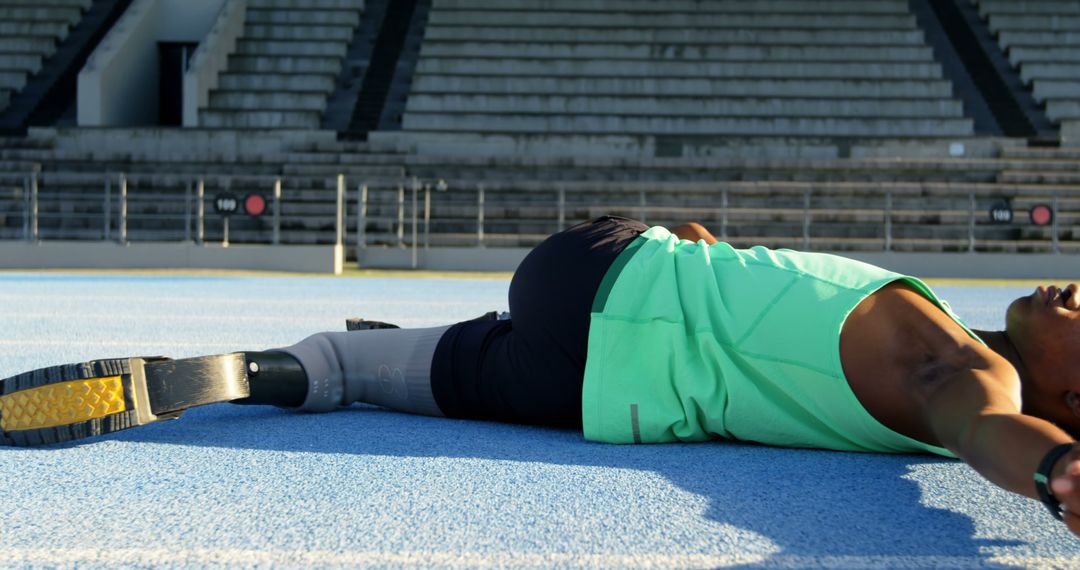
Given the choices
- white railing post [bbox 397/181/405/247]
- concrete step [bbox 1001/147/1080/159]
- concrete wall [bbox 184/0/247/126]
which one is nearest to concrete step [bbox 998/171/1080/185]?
concrete step [bbox 1001/147/1080/159]

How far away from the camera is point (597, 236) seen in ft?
5.74

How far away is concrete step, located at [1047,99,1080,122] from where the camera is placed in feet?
41.6

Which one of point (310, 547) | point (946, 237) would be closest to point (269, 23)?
point (946, 237)

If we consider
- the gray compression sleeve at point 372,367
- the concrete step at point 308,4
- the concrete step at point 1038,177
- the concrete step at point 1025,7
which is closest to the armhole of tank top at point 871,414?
the gray compression sleeve at point 372,367

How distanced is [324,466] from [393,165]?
33.4 feet

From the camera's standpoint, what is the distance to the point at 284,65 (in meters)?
13.7

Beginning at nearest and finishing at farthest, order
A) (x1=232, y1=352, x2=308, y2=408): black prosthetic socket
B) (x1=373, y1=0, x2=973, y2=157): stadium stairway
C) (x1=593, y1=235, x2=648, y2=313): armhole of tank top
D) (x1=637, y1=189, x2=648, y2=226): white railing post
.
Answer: (x1=593, y1=235, x2=648, y2=313): armhole of tank top < (x1=232, y1=352, x2=308, y2=408): black prosthetic socket < (x1=637, y1=189, x2=648, y2=226): white railing post < (x1=373, y1=0, x2=973, y2=157): stadium stairway

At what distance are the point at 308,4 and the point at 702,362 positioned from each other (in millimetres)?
14403

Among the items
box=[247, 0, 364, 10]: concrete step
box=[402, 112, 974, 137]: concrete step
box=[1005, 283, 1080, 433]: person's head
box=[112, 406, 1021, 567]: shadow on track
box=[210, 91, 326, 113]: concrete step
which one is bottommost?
box=[112, 406, 1021, 567]: shadow on track

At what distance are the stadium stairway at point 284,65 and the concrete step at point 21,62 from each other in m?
2.98

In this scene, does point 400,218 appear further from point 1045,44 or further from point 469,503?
point 1045,44

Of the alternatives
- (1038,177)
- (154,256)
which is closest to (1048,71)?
(1038,177)

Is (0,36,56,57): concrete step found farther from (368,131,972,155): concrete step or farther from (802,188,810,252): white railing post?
(802,188,810,252): white railing post

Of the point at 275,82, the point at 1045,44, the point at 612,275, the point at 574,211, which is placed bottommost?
the point at 612,275
